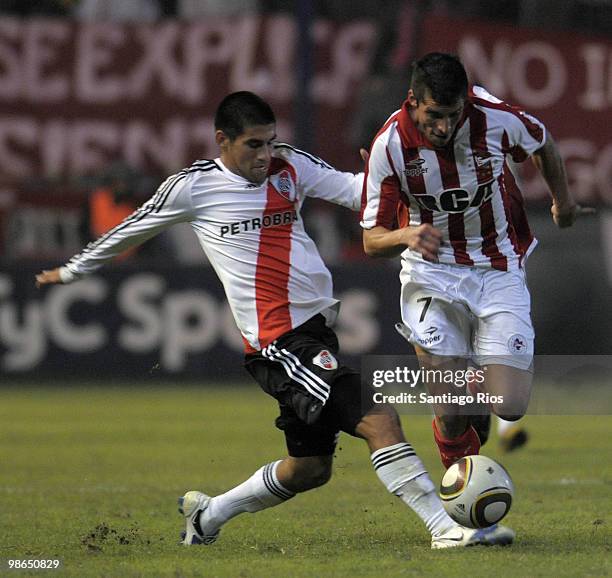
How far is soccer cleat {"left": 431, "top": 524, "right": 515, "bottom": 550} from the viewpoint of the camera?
5832 millimetres

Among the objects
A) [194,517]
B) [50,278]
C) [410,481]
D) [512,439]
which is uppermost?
[50,278]

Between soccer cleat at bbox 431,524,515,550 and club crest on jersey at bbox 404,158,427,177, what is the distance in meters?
1.53

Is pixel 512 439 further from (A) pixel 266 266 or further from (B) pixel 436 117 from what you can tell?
(B) pixel 436 117

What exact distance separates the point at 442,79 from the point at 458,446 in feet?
5.53

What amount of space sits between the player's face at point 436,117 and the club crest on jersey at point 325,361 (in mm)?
1015

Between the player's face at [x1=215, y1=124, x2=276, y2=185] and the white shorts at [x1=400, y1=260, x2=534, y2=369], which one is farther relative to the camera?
the white shorts at [x1=400, y1=260, x2=534, y2=369]

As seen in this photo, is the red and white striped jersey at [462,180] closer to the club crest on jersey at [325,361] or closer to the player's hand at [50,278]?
the club crest on jersey at [325,361]

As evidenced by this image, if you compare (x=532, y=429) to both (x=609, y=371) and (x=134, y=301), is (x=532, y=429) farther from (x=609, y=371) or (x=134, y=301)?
(x=134, y=301)

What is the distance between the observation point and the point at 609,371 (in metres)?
13.6

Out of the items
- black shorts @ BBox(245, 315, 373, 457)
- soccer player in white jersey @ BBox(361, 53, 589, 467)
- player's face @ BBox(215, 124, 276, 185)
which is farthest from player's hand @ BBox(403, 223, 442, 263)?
player's face @ BBox(215, 124, 276, 185)

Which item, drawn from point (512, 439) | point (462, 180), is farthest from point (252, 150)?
point (512, 439)

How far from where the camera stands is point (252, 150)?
629cm

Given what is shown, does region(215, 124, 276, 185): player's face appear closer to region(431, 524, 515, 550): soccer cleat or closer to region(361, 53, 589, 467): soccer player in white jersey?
region(361, 53, 589, 467): soccer player in white jersey

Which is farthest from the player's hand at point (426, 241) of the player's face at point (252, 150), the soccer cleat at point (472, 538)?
the soccer cleat at point (472, 538)
